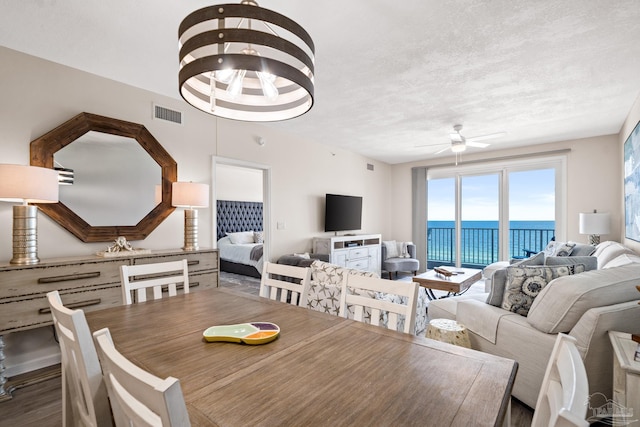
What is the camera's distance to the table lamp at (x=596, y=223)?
14.6 ft

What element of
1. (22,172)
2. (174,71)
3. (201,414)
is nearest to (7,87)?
(22,172)

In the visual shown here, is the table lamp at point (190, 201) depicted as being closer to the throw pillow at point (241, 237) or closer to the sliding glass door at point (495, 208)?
the throw pillow at point (241, 237)

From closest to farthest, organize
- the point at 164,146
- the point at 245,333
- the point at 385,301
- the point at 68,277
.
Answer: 1. the point at 245,333
2. the point at 385,301
3. the point at 68,277
4. the point at 164,146

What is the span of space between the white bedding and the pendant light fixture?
409 cm

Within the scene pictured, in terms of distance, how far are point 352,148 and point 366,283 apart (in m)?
4.61

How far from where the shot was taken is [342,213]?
5.78m

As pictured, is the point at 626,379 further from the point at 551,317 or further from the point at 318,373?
the point at 318,373

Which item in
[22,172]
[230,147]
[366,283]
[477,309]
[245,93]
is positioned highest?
[230,147]

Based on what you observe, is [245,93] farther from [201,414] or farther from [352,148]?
[352,148]

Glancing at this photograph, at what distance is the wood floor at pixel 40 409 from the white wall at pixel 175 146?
105cm

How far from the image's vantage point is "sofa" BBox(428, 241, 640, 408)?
67.3 inches

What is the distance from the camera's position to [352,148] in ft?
19.4

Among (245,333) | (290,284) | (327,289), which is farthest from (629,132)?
(245,333)

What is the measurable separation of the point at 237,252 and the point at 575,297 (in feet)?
17.3
